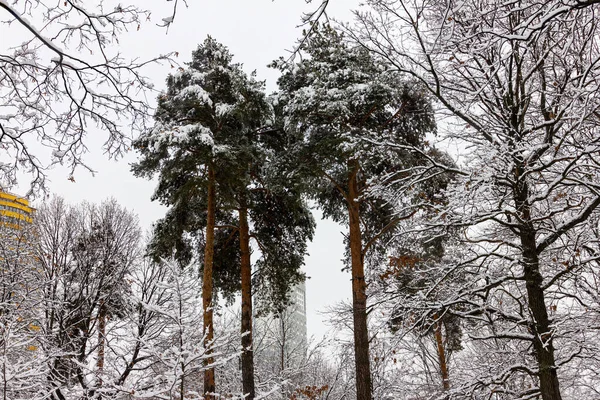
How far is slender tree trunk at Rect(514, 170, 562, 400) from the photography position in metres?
5.58

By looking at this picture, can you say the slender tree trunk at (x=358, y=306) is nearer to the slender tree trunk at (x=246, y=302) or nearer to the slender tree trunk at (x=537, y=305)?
the slender tree trunk at (x=246, y=302)

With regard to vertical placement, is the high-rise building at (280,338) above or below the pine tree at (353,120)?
below

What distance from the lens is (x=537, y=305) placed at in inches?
233

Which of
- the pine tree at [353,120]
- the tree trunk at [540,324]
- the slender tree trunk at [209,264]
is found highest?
the pine tree at [353,120]

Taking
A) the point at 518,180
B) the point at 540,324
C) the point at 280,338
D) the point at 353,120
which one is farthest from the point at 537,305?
the point at 280,338

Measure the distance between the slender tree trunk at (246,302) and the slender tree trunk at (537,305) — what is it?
22.2ft

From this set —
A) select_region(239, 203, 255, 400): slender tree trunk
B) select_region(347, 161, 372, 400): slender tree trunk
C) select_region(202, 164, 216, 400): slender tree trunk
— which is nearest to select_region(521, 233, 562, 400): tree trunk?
select_region(347, 161, 372, 400): slender tree trunk

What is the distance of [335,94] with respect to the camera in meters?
8.94

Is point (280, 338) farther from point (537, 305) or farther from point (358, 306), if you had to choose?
point (537, 305)

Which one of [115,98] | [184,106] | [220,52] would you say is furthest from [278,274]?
[115,98]

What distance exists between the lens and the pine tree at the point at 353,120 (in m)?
8.98

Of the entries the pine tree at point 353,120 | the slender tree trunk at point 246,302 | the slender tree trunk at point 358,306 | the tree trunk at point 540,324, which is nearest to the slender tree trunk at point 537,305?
the tree trunk at point 540,324

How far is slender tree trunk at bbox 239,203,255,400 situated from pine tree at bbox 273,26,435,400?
3.07 meters

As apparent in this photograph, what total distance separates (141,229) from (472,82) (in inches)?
545
